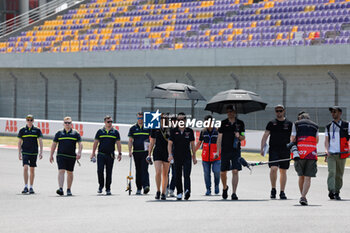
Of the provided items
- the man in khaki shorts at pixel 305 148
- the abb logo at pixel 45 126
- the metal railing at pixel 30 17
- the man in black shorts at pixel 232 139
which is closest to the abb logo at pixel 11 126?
the abb logo at pixel 45 126

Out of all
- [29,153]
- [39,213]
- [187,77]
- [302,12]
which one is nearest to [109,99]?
[187,77]

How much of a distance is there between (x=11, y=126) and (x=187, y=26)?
32.1 ft

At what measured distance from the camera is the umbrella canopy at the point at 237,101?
14.1 m

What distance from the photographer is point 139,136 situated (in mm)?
15266

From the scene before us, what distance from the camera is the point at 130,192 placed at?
14953mm

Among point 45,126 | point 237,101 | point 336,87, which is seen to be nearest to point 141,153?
point 237,101

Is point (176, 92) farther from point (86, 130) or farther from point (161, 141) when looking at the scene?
point (86, 130)

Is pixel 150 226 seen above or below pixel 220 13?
below

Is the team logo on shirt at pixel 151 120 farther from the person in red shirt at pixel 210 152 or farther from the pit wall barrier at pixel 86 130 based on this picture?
the pit wall barrier at pixel 86 130

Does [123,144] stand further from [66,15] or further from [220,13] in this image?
[66,15]

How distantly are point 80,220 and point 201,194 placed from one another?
5.44 meters

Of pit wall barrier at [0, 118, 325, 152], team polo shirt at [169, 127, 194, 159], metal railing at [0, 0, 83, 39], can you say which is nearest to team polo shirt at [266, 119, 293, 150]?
team polo shirt at [169, 127, 194, 159]

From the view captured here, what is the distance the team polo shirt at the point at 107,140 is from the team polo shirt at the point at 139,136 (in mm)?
441

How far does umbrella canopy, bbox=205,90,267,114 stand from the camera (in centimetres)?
1410
